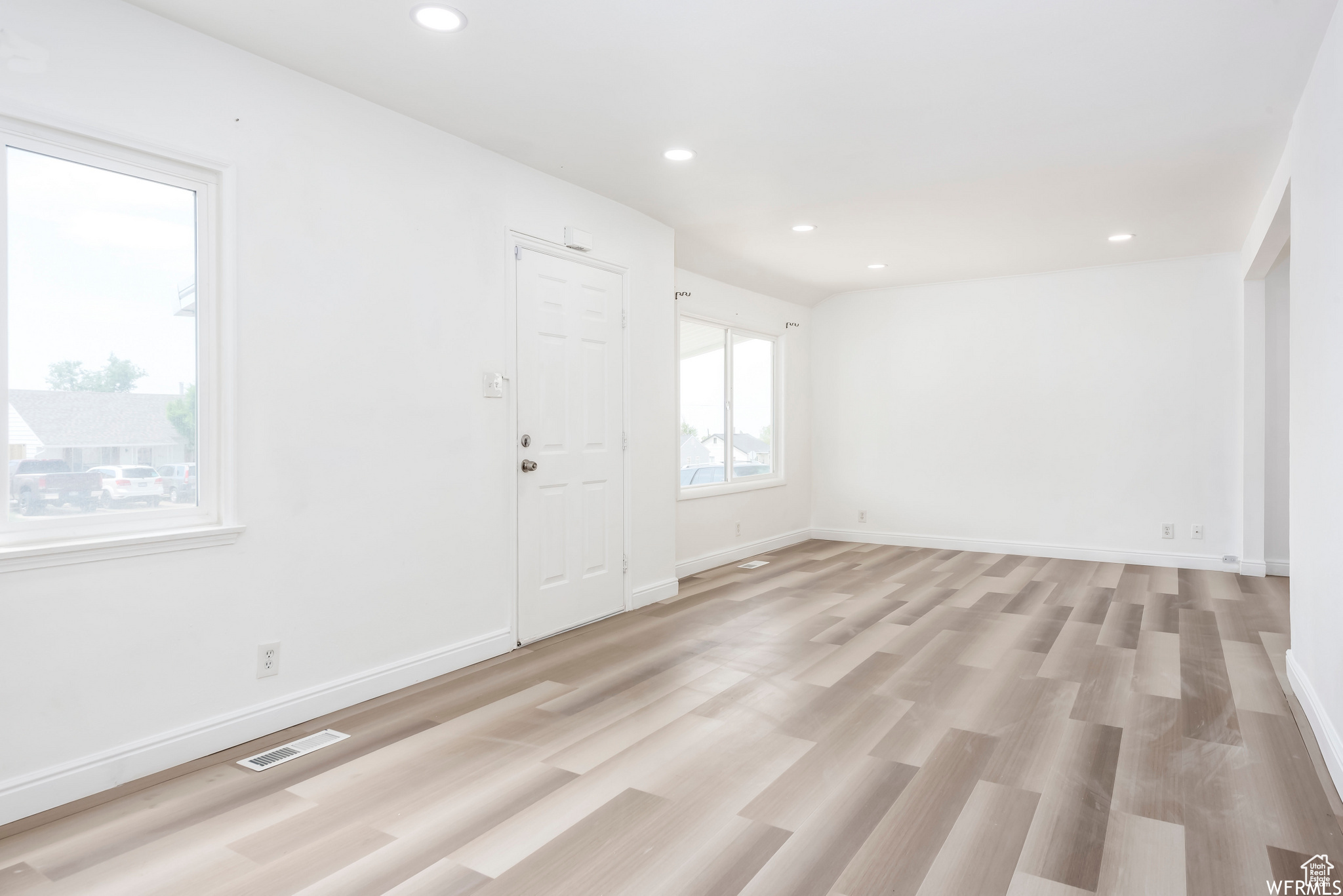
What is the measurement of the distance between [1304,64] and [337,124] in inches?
149

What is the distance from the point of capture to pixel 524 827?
2156mm

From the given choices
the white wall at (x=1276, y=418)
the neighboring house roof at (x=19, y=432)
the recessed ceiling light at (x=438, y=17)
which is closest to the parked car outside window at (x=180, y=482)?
the neighboring house roof at (x=19, y=432)

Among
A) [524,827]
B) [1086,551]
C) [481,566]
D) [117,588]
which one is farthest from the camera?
[1086,551]

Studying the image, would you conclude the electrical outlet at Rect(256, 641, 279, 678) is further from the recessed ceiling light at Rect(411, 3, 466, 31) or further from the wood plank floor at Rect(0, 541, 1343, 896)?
the recessed ceiling light at Rect(411, 3, 466, 31)

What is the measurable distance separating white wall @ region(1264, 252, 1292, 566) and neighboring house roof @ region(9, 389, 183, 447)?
23.1 ft

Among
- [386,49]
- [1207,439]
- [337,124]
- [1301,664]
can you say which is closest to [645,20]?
[386,49]

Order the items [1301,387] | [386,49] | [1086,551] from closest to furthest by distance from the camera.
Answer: [386,49] < [1301,387] < [1086,551]

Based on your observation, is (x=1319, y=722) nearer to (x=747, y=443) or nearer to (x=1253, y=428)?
(x=1253, y=428)

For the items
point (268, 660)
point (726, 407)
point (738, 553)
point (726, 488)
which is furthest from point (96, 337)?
point (738, 553)

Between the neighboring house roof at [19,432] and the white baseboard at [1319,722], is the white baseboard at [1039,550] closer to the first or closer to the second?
the white baseboard at [1319,722]

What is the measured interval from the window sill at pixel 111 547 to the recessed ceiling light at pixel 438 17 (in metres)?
1.89

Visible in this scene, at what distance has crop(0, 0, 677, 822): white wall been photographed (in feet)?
7.57

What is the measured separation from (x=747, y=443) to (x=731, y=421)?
0.35m

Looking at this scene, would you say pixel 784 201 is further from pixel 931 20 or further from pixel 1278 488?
pixel 1278 488
